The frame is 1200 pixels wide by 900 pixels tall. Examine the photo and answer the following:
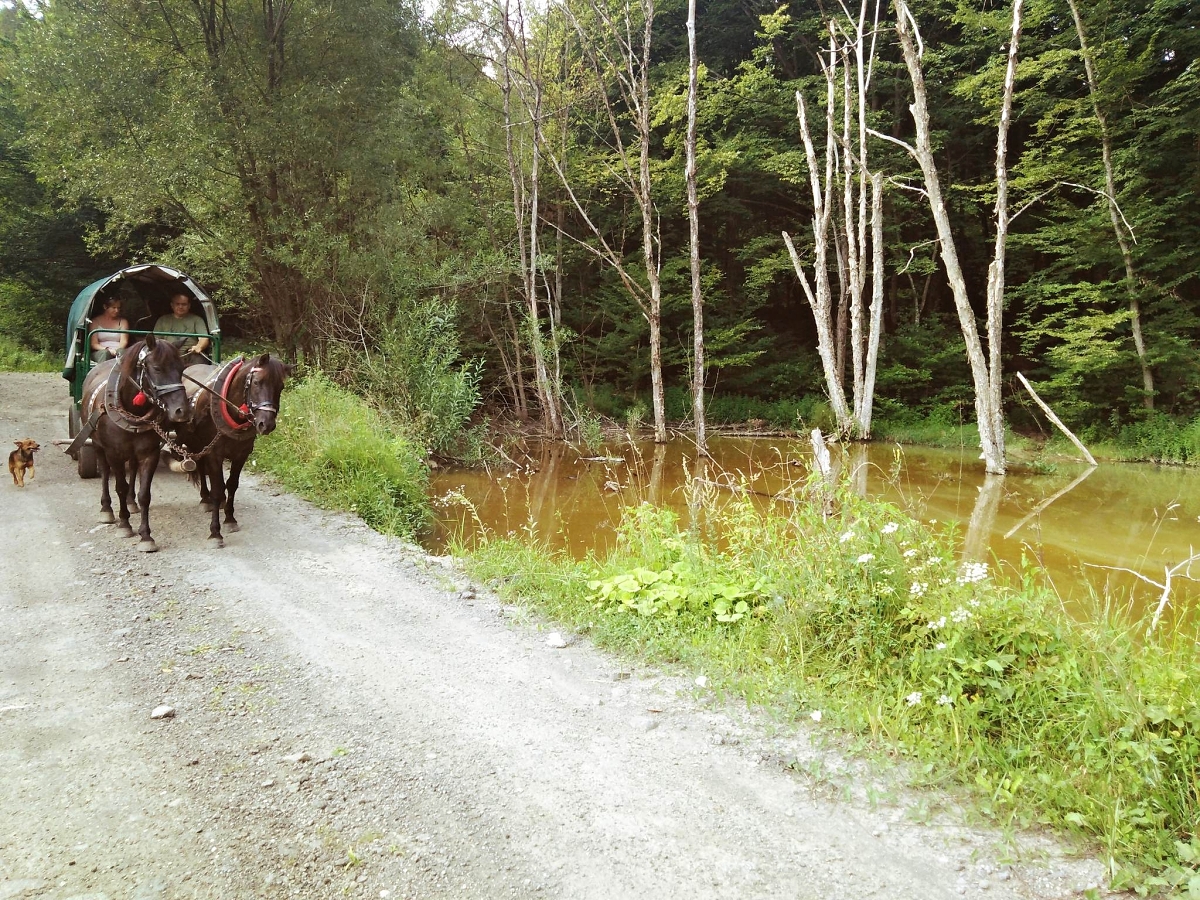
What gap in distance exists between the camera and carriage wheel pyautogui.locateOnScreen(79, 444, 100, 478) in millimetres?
7996

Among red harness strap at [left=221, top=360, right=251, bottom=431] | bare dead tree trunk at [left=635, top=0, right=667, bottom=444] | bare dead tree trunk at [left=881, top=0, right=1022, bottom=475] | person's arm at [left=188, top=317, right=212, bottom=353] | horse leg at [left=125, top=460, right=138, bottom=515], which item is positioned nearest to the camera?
red harness strap at [left=221, top=360, right=251, bottom=431]

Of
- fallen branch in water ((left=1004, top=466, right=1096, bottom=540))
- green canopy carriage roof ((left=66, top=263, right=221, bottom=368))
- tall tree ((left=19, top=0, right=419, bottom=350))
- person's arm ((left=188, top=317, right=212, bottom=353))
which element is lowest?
fallen branch in water ((left=1004, top=466, right=1096, bottom=540))

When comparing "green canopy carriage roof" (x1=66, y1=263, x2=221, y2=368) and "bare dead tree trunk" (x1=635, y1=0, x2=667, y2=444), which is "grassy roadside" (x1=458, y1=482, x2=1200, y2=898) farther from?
"bare dead tree trunk" (x1=635, y1=0, x2=667, y2=444)

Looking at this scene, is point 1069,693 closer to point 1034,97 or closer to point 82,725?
point 82,725

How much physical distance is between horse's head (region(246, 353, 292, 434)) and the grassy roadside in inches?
113

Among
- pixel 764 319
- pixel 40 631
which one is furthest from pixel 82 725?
pixel 764 319

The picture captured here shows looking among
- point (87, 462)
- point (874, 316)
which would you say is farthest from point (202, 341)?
point (874, 316)

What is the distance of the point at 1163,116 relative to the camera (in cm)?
1528

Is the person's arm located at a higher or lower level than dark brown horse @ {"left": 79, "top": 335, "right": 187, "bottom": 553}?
higher

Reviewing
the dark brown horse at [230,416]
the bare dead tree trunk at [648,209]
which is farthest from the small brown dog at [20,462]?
the bare dead tree trunk at [648,209]

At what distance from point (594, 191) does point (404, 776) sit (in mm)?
20727

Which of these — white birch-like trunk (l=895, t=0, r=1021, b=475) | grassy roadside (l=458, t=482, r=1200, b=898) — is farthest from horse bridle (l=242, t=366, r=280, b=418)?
white birch-like trunk (l=895, t=0, r=1021, b=475)

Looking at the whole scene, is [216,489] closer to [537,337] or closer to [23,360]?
[537,337]

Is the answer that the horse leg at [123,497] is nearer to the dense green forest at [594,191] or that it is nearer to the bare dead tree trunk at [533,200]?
the dense green forest at [594,191]
